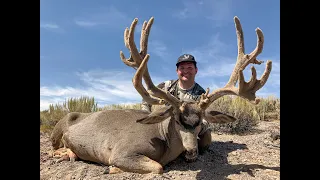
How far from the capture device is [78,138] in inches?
218

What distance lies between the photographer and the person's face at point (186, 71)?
20.9 ft

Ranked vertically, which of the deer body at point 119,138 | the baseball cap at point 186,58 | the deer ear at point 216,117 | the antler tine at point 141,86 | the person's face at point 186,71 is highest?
the baseball cap at point 186,58

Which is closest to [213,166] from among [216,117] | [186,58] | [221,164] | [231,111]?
[221,164]

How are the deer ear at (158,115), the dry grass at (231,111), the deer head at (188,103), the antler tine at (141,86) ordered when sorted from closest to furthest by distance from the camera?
the antler tine at (141,86) < the deer head at (188,103) < the deer ear at (158,115) < the dry grass at (231,111)

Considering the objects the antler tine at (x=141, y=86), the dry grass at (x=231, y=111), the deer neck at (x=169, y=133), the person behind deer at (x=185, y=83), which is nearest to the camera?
the antler tine at (x=141, y=86)

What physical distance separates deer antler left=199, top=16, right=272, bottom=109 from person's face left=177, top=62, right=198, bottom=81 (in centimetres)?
151

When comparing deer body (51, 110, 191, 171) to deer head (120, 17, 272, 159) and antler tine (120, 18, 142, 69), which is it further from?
antler tine (120, 18, 142, 69)

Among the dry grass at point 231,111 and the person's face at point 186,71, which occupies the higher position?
the person's face at point 186,71

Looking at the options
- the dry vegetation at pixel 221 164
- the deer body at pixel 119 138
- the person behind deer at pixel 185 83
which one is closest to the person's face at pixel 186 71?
the person behind deer at pixel 185 83

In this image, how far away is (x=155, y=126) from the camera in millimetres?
5129

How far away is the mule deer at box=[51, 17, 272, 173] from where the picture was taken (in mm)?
4387

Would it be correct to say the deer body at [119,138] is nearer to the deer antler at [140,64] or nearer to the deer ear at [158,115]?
the deer ear at [158,115]

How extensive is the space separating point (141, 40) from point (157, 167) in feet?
5.81
